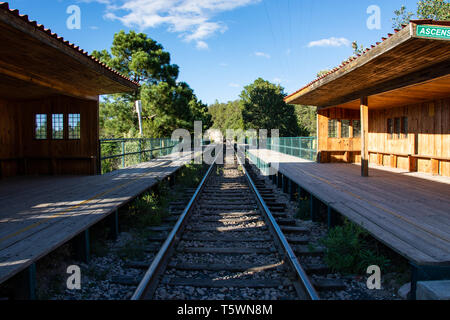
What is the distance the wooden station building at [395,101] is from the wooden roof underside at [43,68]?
227 inches

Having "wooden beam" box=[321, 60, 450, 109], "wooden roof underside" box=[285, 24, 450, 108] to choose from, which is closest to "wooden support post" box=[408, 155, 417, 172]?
"wooden roof underside" box=[285, 24, 450, 108]

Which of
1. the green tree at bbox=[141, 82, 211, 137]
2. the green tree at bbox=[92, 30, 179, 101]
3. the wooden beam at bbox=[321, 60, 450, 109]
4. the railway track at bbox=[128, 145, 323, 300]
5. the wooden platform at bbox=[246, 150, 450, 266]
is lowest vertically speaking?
the railway track at bbox=[128, 145, 323, 300]

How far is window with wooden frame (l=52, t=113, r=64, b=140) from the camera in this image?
10.1 m

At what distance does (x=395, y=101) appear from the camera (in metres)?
10.9

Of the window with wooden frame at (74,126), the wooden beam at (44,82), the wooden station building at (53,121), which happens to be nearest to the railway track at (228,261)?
the wooden station building at (53,121)

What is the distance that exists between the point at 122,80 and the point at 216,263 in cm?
627

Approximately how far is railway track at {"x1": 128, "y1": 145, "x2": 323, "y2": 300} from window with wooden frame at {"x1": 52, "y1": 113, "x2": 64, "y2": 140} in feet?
18.9

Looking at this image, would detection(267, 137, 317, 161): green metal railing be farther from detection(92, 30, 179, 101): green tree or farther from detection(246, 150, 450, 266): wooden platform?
detection(92, 30, 179, 101): green tree

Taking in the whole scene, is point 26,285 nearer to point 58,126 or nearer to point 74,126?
point 74,126

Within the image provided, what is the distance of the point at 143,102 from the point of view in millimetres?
25484

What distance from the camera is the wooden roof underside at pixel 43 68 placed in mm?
4781

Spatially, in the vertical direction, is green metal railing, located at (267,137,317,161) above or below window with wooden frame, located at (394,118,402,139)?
below

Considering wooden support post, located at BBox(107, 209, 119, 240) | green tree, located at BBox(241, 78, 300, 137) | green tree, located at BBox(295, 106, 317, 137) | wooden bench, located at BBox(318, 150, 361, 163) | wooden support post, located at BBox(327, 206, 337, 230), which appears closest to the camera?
wooden support post, located at BBox(107, 209, 119, 240)

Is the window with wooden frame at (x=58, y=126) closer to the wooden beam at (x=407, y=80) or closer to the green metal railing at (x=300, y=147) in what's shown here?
the wooden beam at (x=407, y=80)
